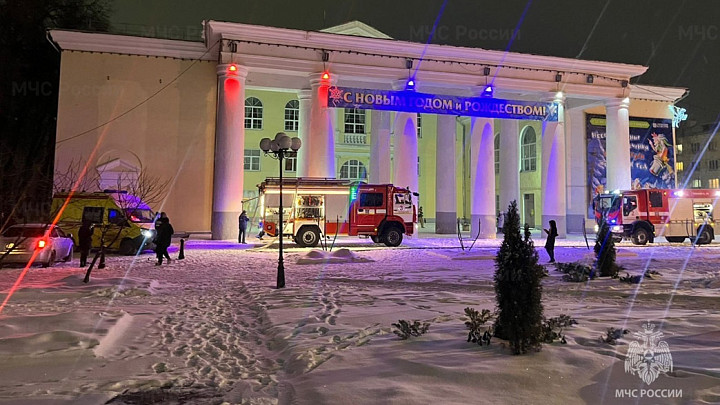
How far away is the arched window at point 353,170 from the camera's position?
134 feet

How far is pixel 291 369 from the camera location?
539cm

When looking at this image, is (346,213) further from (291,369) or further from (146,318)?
(291,369)

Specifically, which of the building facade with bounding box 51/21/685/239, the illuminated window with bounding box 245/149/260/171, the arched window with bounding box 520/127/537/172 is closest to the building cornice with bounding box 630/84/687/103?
the building facade with bounding box 51/21/685/239

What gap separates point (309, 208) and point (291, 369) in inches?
711

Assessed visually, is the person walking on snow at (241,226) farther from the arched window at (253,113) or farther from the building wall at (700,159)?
the building wall at (700,159)

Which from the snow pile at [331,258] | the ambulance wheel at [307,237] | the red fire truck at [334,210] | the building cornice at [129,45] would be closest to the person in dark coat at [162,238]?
the snow pile at [331,258]

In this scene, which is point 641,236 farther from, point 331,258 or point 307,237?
point 331,258

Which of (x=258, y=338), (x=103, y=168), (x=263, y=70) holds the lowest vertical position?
(x=258, y=338)

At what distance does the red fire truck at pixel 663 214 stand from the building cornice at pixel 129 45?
25164mm

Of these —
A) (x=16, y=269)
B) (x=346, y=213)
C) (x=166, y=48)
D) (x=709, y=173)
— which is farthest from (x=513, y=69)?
(x=709, y=173)

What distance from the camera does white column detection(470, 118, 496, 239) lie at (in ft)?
99.1

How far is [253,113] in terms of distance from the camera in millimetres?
37969

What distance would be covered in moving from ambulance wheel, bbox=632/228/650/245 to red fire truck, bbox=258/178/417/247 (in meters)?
13.0

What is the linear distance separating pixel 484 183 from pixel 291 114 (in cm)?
1710
